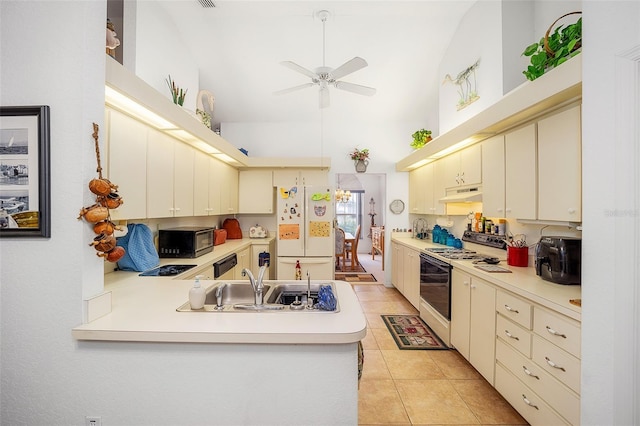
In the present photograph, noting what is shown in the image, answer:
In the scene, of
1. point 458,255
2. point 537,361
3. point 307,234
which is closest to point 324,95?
point 307,234

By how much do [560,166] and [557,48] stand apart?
28.9 inches

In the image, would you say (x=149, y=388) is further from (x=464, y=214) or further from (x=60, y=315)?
(x=464, y=214)

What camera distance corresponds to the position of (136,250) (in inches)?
93.9

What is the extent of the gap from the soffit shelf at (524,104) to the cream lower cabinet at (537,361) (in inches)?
51.7

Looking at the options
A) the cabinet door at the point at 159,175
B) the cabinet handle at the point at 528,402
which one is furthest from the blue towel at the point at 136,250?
the cabinet handle at the point at 528,402

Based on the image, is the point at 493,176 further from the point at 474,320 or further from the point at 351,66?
the point at 351,66

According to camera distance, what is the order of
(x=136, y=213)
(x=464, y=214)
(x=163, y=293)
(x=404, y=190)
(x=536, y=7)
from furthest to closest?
(x=404, y=190) < (x=464, y=214) < (x=536, y=7) < (x=136, y=213) < (x=163, y=293)

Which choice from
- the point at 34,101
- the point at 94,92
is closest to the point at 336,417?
the point at 94,92

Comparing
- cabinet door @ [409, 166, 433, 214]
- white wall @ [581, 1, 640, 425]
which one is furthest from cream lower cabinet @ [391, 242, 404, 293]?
white wall @ [581, 1, 640, 425]

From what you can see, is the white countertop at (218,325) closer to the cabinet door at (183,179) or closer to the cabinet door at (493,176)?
the cabinet door at (183,179)

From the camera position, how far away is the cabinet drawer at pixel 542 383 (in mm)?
1473

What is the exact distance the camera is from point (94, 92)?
1.27m

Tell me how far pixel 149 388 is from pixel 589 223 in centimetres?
218

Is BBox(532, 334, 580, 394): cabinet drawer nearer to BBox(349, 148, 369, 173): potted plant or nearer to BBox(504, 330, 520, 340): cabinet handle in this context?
BBox(504, 330, 520, 340): cabinet handle
